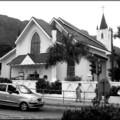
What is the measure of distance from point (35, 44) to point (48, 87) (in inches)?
421

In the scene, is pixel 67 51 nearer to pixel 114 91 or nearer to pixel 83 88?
pixel 83 88

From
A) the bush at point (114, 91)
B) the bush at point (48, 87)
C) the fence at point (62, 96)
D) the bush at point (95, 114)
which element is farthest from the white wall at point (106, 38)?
Answer: the bush at point (95, 114)

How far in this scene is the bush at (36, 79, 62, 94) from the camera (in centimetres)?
2656

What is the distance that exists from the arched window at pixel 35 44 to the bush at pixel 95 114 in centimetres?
2697

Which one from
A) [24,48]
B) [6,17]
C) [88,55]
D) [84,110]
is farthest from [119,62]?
[6,17]

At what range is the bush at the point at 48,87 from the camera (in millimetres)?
26562

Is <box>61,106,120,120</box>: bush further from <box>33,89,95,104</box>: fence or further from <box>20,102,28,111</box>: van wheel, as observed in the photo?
<box>33,89,95,104</box>: fence

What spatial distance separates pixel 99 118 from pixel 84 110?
79 centimetres

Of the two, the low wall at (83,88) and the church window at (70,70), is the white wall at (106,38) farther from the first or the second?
the low wall at (83,88)

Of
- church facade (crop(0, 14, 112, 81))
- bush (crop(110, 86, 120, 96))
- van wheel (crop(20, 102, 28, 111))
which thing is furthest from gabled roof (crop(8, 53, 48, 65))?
van wheel (crop(20, 102, 28, 111))

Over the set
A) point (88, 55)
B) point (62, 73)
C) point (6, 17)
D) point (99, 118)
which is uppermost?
point (6, 17)

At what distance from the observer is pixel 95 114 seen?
9.02m

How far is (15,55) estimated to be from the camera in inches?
1549

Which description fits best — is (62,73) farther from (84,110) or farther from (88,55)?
(84,110)
